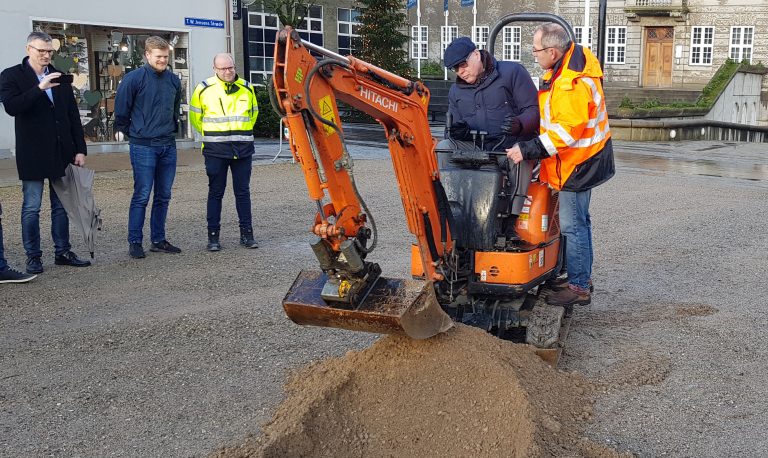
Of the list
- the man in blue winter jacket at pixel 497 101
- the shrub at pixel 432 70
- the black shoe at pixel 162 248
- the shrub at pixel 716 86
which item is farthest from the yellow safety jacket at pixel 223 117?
the shrub at pixel 432 70

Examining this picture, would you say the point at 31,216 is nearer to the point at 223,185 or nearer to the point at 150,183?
the point at 150,183

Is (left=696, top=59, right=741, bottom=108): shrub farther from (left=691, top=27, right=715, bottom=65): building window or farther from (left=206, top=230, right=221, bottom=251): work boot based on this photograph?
(left=206, top=230, right=221, bottom=251): work boot

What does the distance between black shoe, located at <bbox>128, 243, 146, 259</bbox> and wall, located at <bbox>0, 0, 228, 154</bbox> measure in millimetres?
8781

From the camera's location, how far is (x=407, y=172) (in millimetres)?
4750

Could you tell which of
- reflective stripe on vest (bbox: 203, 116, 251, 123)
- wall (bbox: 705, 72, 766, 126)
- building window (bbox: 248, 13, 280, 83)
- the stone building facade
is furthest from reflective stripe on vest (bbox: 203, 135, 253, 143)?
the stone building facade

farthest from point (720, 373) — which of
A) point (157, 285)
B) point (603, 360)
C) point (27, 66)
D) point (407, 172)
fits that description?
point (27, 66)

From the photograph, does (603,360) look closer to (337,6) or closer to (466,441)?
(466,441)

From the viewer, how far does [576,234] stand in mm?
5715

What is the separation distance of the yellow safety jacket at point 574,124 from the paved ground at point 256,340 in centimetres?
117

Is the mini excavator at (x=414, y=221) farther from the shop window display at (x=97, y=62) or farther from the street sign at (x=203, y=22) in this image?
the street sign at (x=203, y=22)

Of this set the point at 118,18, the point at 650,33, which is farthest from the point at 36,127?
the point at 650,33

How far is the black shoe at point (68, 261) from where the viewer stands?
311 inches

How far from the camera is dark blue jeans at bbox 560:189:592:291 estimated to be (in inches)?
223

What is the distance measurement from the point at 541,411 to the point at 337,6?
36361 mm
